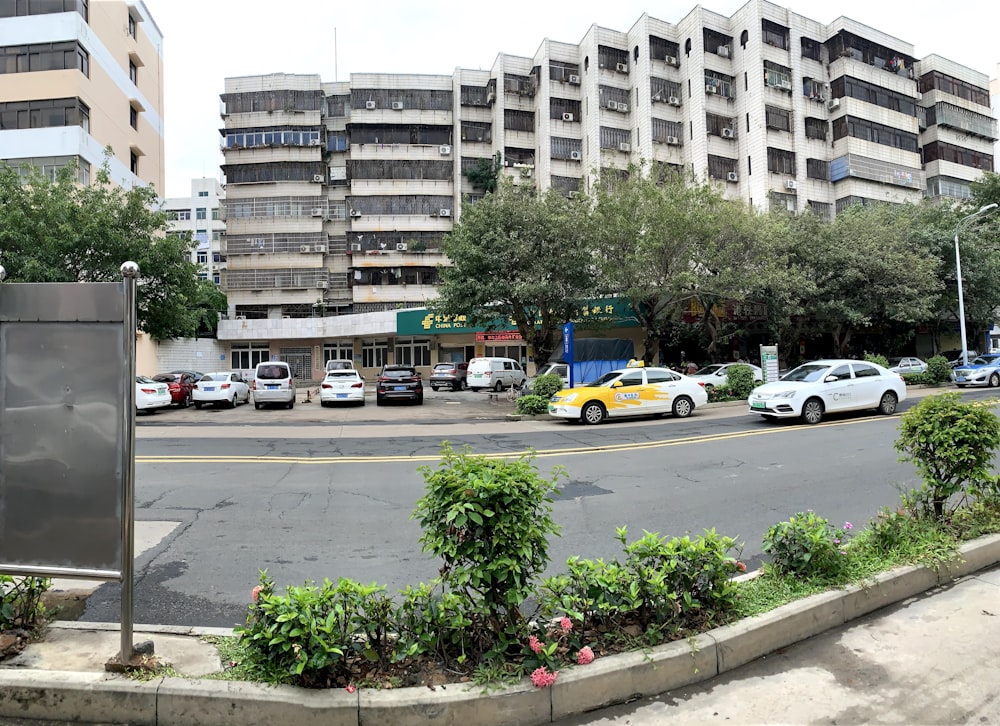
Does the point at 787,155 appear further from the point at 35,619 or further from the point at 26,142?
the point at 35,619

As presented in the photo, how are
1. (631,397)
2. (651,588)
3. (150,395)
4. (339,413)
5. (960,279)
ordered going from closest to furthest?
(651,588)
(631,397)
(150,395)
(339,413)
(960,279)

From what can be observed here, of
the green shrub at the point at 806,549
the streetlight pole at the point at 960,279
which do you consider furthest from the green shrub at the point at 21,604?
the streetlight pole at the point at 960,279

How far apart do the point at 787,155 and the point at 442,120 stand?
1057 inches

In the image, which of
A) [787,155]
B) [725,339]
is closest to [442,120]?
[787,155]

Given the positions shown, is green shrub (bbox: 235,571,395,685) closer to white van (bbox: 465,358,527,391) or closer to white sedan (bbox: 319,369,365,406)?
white sedan (bbox: 319,369,365,406)

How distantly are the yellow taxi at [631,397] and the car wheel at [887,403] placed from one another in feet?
14.5

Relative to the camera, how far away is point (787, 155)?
146 ft

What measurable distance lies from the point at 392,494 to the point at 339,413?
548 inches

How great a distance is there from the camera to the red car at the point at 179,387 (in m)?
23.0

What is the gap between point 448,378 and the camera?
3344cm

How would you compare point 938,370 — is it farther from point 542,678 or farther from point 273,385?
point 542,678

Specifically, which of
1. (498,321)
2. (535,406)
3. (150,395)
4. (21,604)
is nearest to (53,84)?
(150,395)

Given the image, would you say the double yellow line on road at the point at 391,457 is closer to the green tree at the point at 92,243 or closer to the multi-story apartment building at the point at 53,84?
the green tree at the point at 92,243

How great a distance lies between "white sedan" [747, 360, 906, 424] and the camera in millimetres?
14477
